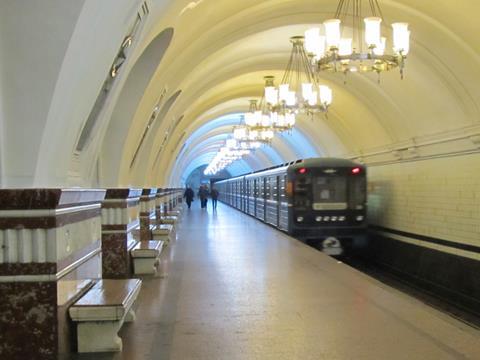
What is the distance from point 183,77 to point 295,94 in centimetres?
448

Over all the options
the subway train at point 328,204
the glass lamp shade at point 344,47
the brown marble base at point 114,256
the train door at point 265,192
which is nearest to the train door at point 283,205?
the subway train at point 328,204

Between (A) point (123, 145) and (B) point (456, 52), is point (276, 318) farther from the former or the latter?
(B) point (456, 52)

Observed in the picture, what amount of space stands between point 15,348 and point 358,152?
16919mm

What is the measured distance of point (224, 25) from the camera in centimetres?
998

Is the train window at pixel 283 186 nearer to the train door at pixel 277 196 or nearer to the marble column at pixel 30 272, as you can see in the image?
the train door at pixel 277 196

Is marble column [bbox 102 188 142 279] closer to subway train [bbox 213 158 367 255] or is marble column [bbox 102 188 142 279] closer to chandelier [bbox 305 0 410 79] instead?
chandelier [bbox 305 0 410 79]

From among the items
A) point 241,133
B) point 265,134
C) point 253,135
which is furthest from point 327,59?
point 241,133

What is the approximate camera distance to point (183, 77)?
1100 centimetres

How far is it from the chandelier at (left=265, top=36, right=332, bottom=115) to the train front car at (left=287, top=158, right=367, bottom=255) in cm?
Answer: 161

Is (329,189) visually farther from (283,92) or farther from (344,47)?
(344,47)

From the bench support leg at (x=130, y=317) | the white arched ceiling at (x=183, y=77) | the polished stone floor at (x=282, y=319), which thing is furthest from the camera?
the bench support leg at (x=130, y=317)

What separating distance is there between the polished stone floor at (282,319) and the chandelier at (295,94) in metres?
5.19

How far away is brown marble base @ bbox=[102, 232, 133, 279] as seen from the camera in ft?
18.3

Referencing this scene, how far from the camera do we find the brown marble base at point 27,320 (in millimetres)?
2871
